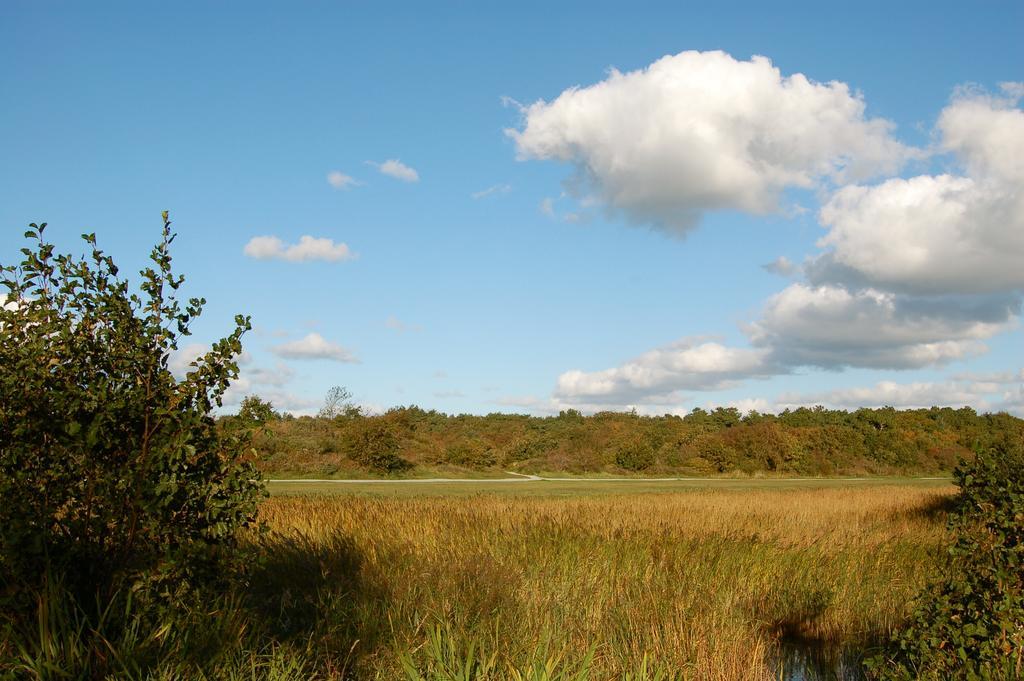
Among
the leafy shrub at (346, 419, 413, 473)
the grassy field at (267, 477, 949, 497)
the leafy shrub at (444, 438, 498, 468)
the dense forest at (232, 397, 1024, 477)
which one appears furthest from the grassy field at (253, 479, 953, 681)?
the leafy shrub at (444, 438, 498, 468)

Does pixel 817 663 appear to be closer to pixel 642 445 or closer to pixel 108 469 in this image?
pixel 108 469

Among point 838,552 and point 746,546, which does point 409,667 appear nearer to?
point 746,546

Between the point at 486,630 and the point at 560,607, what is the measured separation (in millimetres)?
1364

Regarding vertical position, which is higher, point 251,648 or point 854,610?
point 251,648

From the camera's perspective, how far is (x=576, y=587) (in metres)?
9.67

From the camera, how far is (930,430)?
81.6 m

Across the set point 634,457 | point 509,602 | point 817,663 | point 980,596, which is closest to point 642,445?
point 634,457

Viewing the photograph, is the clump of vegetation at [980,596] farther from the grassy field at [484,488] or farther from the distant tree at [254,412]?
the grassy field at [484,488]

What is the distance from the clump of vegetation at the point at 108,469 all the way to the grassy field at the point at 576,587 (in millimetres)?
1323

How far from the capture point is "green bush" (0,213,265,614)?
18.9 feet

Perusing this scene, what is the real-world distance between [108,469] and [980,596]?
6626mm

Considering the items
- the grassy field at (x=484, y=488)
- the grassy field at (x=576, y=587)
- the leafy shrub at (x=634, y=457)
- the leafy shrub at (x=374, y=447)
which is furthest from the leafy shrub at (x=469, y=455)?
the grassy field at (x=576, y=587)

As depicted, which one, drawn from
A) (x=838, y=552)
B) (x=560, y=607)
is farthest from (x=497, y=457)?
(x=560, y=607)

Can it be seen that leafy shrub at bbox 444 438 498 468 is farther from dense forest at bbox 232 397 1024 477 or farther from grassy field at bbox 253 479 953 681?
grassy field at bbox 253 479 953 681
